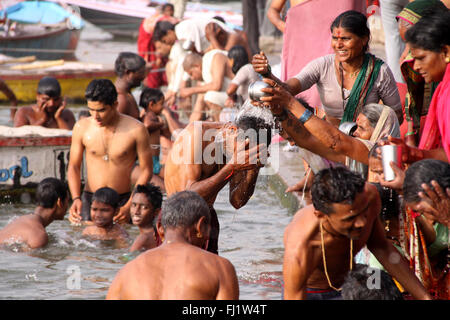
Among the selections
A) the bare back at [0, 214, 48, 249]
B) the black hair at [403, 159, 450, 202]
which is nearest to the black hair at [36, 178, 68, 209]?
the bare back at [0, 214, 48, 249]

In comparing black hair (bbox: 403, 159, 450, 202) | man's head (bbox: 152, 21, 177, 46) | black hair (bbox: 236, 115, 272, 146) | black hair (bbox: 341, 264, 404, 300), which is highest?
man's head (bbox: 152, 21, 177, 46)

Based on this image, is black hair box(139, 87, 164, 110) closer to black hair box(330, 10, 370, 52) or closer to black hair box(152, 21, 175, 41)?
black hair box(330, 10, 370, 52)

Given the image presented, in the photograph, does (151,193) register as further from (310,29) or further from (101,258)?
(310,29)

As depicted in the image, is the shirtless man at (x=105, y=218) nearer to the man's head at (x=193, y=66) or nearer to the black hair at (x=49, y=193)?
the black hair at (x=49, y=193)

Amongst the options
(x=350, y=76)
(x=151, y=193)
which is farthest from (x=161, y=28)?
(x=350, y=76)

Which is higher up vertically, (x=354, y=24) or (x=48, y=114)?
(x=354, y=24)

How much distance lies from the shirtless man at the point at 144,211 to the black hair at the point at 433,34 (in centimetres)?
343

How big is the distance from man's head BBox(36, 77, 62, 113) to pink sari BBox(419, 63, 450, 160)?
19.3 ft

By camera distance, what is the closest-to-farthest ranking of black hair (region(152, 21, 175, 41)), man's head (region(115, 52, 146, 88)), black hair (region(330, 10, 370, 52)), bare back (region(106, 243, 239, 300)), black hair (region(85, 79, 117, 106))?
bare back (region(106, 243, 239, 300)), black hair (region(330, 10, 370, 52)), black hair (region(85, 79, 117, 106)), man's head (region(115, 52, 146, 88)), black hair (region(152, 21, 175, 41))

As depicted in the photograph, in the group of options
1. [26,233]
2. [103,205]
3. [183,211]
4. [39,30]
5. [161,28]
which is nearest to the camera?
[183,211]

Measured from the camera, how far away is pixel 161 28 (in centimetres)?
1429

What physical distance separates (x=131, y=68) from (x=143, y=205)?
2.57 meters

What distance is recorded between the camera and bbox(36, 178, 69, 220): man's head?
7574 millimetres
